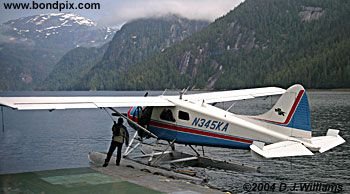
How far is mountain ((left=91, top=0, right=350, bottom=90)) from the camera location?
13425cm

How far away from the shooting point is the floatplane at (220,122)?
1020 centimetres

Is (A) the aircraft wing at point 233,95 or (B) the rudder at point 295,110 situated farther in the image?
(A) the aircraft wing at point 233,95

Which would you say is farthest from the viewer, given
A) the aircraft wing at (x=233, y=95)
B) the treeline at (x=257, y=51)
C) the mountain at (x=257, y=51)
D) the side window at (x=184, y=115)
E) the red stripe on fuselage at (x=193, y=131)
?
the mountain at (x=257, y=51)

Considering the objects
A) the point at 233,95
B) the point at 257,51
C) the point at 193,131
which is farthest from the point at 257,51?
the point at 193,131

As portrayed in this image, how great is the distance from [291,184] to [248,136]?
12.8ft

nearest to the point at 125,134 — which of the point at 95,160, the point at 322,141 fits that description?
the point at 95,160

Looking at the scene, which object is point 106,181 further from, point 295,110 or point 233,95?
point 233,95

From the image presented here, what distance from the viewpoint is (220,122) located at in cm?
1152

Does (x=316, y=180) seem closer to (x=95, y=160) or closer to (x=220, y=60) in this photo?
(x=95, y=160)

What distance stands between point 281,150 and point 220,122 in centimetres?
227

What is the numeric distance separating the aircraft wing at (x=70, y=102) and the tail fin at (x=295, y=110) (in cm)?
321

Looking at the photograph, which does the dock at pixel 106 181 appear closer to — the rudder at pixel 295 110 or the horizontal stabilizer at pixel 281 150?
the horizontal stabilizer at pixel 281 150

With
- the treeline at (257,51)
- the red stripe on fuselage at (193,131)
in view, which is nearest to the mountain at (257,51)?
the treeline at (257,51)

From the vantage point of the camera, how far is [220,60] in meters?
162
